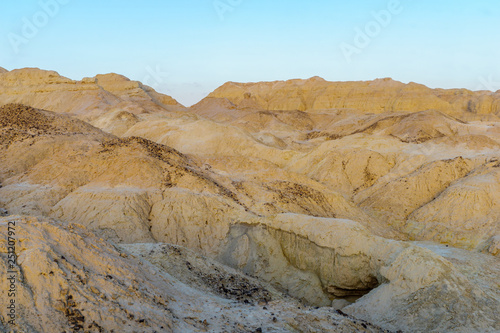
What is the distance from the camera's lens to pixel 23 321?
560 cm

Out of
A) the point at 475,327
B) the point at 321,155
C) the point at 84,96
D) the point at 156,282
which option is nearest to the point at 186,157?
the point at 321,155

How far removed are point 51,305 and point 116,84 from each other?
76168mm

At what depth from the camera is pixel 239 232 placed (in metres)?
16.4

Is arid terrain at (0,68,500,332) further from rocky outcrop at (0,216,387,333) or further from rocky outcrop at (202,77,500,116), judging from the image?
rocky outcrop at (202,77,500,116)

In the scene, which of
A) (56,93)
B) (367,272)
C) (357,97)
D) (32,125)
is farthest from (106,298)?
(357,97)

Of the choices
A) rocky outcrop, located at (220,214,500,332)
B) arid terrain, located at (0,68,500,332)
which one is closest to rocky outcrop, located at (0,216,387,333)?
arid terrain, located at (0,68,500,332)

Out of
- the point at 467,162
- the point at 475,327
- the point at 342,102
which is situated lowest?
the point at 475,327

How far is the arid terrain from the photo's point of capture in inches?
272

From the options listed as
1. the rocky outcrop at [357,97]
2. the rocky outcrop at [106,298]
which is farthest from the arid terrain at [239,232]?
the rocky outcrop at [357,97]

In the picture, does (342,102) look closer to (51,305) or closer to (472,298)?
(472,298)

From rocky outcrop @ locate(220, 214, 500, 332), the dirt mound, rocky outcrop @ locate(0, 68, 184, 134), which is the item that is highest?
→ rocky outcrop @ locate(0, 68, 184, 134)

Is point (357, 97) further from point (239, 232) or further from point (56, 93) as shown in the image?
point (239, 232)

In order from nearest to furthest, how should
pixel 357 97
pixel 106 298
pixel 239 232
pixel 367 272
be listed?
pixel 106 298, pixel 367 272, pixel 239 232, pixel 357 97

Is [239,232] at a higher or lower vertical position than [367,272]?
higher
